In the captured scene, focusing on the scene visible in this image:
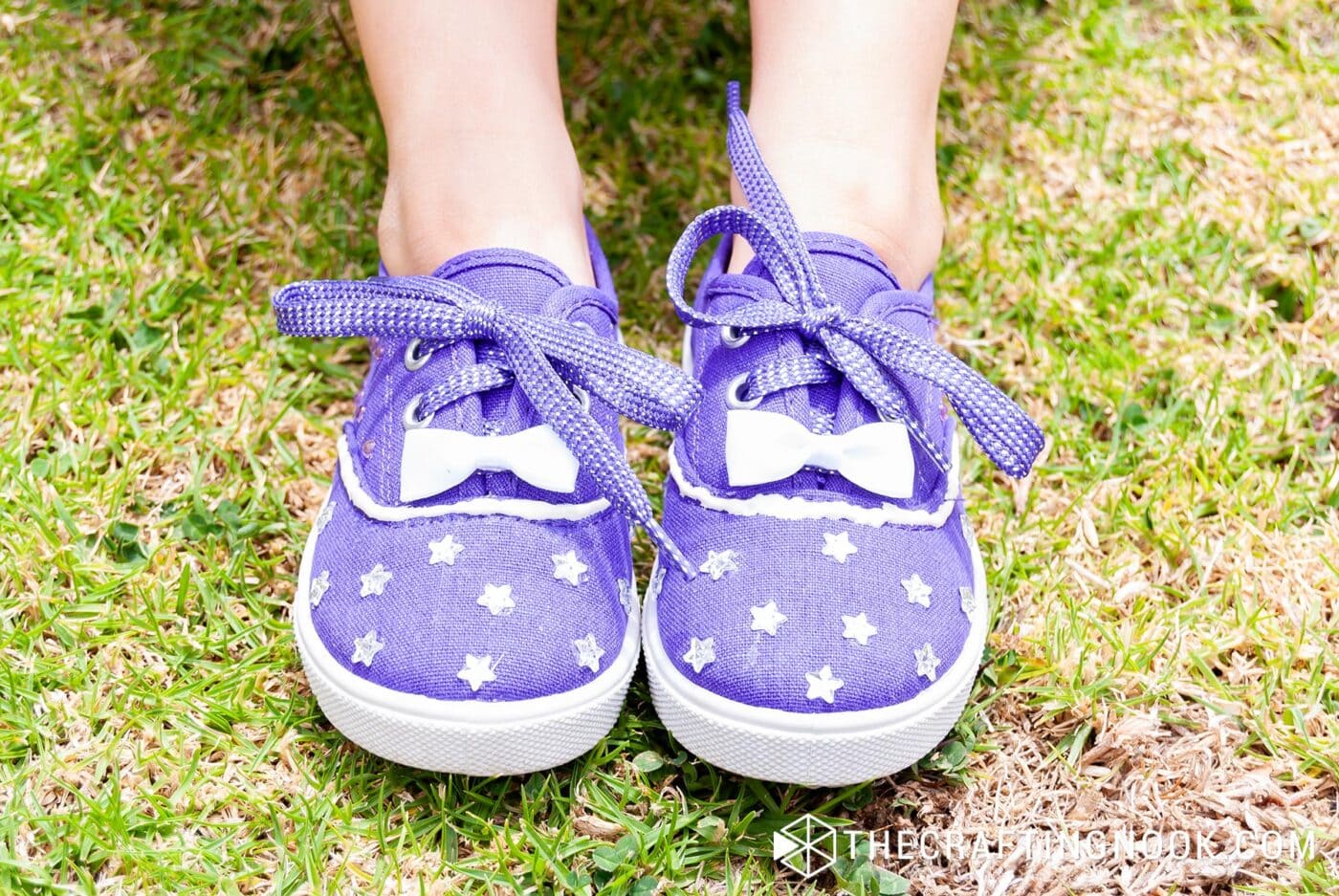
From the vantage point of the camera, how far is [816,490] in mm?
1384

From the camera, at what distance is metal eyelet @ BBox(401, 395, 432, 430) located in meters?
1.42

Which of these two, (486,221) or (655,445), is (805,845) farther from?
(486,221)

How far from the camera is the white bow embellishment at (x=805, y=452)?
1.37 metres

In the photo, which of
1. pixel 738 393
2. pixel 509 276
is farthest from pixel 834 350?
pixel 509 276

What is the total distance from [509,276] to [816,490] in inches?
17.6

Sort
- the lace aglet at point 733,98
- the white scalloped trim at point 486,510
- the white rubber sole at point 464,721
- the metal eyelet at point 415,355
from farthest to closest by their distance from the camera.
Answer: the lace aglet at point 733,98
the metal eyelet at point 415,355
the white scalloped trim at point 486,510
the white rubber sole at point 464,721

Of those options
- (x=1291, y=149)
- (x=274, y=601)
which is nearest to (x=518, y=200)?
(x=274, y=601)

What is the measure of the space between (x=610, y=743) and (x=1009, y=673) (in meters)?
0.48

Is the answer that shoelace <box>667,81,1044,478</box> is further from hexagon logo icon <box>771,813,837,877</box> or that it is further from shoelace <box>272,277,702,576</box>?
hexagon logo icon <box>771,813,837,877</box>

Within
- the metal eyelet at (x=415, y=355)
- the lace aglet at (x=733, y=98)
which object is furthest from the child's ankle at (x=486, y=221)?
the lace aglet at (x=733, y=98)

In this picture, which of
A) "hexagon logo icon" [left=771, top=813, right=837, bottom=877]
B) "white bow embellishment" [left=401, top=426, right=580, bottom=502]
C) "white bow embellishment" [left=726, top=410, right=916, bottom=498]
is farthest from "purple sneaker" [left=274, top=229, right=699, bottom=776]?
"hexagon logo icon" [left=771, top=813, right=837, bottom=877]

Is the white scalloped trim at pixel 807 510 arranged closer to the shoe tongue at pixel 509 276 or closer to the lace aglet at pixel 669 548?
the lace aglet at pixel 669 548

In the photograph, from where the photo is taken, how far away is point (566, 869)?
51.4 inches

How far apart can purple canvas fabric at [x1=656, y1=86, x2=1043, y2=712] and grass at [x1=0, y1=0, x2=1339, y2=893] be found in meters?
0.17
